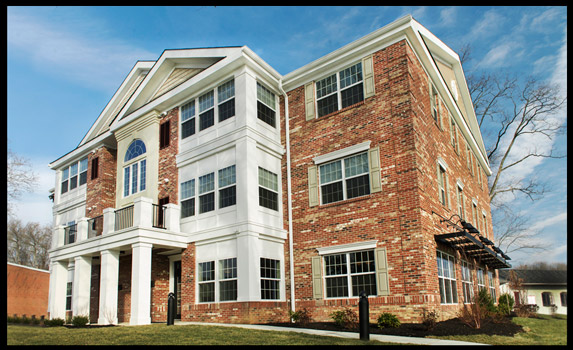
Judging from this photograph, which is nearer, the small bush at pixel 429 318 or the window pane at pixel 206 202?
the small bush at pixel 429 318

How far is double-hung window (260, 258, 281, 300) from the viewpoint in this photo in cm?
1476

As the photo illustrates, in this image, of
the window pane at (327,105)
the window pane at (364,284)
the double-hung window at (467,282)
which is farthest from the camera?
the double-hung window at (467,282)

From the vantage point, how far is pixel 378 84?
50.0ft

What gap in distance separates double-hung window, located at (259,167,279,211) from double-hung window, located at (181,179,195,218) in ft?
9.36

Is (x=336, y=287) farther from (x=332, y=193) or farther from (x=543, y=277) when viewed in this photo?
(x=543, y=277)

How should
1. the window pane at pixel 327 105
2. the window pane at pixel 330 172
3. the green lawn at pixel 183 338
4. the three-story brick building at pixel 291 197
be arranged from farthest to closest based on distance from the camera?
1. the window pane at pixel 327 105
2. the window pane at pixel 330 172
3. the three-story brick building at pixel 291 197
4. the green lawn at pixel 183 338

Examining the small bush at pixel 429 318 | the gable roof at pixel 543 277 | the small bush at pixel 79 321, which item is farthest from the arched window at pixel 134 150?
A: the gable roof at pixel 543 277

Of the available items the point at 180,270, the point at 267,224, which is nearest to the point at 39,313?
the point at 180,270

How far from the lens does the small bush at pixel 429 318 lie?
1170 centimetres

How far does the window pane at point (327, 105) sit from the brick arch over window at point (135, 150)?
7.81 m

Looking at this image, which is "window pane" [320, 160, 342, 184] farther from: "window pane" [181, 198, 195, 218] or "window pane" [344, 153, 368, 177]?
"window pane" [181, 198, 195, 218]

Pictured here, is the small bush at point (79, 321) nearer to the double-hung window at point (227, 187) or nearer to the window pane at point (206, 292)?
the window pane at point (206, 292)

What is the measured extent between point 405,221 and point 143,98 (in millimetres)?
13293
